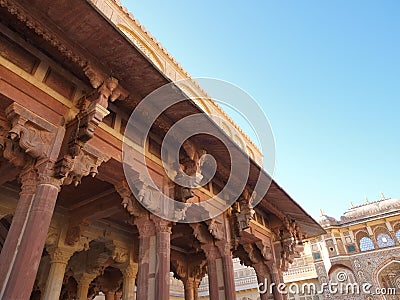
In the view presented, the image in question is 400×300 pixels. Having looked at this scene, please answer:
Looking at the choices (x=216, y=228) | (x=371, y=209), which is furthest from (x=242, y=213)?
(x=371, y=209)

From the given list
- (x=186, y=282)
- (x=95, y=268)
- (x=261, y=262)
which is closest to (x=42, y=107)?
(x=95, y=268)

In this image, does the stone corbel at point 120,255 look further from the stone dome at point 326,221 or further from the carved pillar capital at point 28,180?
the stone dome at point 326,221

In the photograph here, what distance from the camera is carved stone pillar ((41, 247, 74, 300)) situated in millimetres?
7582

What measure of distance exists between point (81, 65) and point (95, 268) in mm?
7442

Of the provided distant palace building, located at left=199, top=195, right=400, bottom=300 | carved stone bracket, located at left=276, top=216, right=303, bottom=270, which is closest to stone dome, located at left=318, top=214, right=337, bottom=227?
distant palace building, located at left=199, top=195, right=400, bottom=300

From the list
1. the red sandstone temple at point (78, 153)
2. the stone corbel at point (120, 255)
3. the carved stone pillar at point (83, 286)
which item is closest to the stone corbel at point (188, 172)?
the red sandstone temple at point (78, 153)

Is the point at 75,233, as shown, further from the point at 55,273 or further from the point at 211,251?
the point at 211,251

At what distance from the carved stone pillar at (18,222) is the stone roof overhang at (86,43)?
1897mm

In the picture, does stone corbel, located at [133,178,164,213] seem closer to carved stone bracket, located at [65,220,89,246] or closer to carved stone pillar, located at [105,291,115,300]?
carved stone bracket, located at [65,220,89,246]

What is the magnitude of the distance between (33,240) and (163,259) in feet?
8.97

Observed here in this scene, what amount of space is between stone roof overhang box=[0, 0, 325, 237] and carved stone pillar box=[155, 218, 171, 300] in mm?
2512

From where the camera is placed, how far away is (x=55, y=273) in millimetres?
7785

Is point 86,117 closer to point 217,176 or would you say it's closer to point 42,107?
point 42,107

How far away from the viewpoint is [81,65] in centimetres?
521
